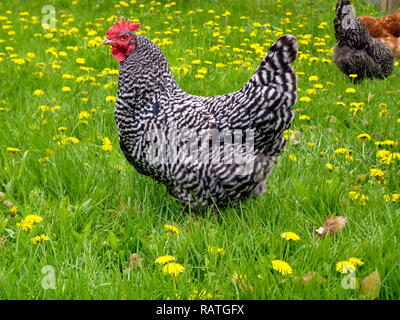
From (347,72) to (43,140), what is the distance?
3.85 metres

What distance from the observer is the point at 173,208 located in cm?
313

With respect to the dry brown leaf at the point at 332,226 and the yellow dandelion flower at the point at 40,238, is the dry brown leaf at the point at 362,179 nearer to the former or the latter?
the dry brown leaf at the point at 332,226

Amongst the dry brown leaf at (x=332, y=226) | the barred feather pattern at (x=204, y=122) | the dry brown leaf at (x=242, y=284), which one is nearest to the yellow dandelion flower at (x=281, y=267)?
the dry brown leaf at (x=242, y=284)

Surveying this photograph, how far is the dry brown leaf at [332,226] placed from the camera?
268 cm

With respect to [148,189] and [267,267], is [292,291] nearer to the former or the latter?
[267,267]

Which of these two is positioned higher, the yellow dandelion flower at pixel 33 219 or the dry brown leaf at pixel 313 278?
the yellow dandelion flower at pixel 33 219

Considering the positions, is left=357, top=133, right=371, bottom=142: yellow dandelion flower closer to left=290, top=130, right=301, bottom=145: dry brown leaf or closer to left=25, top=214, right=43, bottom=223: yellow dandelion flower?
left=290, top=130, right=301, bottom=145: dry brown leaf

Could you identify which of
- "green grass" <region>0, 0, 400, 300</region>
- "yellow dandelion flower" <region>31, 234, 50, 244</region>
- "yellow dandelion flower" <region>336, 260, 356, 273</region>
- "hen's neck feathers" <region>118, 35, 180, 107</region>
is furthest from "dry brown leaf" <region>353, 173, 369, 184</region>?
"yellow dandelion flower" <region>31, 234, 50, 244</region>

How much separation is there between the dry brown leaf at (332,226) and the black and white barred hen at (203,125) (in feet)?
1.48

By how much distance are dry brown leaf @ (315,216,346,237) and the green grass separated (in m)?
0.05

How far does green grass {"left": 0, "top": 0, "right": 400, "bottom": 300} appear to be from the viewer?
7.22 ft

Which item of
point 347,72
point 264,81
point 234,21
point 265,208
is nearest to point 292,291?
point 265,208

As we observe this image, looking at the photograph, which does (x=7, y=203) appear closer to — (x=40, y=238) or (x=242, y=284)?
(x=40, y=238)

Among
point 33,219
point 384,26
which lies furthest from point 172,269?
point 384,26
